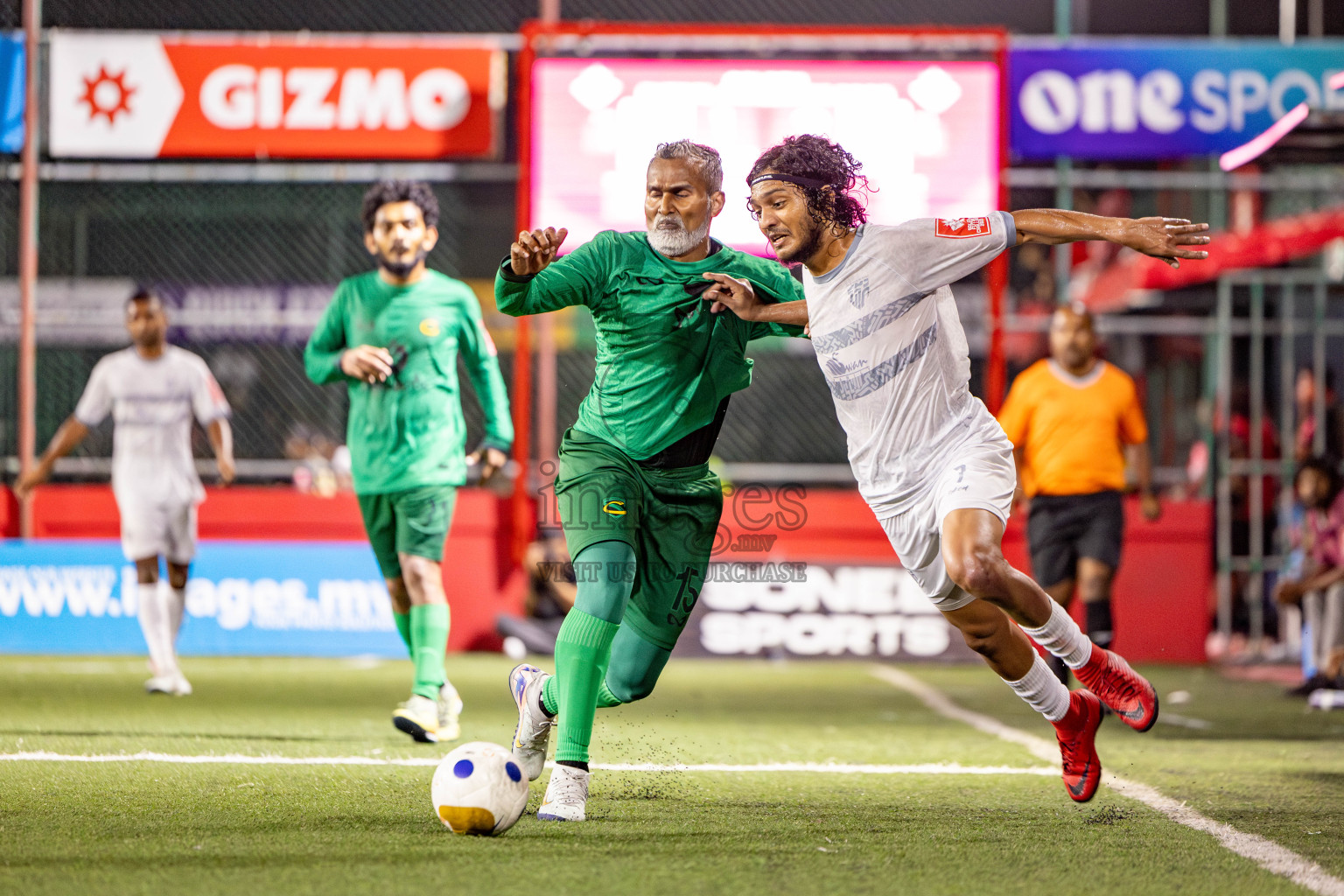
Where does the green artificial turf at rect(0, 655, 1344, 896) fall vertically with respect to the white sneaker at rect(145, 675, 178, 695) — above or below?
above

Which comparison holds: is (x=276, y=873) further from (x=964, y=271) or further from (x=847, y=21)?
(x=847, y=21)

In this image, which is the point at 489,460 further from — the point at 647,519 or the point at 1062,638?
the point at 1062,638

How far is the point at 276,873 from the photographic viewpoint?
144 inches

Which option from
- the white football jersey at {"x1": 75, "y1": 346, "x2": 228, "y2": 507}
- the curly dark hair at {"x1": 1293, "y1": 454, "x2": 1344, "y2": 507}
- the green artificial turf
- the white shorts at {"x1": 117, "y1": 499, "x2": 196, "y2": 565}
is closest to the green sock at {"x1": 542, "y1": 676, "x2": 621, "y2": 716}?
the green artificial turf

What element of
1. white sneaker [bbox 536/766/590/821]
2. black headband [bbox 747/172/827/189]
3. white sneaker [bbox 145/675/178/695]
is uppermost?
black headband [bbox 747/172/827/189]

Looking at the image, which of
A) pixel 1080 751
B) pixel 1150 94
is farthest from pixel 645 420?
pixel 1150 94

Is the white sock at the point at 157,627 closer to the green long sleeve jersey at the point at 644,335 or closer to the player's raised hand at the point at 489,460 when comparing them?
the player's raised hand at the point at 489,460

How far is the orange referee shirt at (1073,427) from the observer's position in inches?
316

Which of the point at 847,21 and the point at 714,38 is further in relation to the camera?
the point at 847,21

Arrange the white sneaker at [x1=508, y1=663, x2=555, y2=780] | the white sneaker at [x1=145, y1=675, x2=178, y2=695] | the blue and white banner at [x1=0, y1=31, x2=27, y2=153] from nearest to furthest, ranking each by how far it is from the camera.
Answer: the white sneaker at [x1=508, y1=663, x2=555, y2=780] → the white sneaker at [x1=145, y1=675, x2=178, y2=695] → the blue and white banner at [x1=0, y1=31, x2=27, y2=153]

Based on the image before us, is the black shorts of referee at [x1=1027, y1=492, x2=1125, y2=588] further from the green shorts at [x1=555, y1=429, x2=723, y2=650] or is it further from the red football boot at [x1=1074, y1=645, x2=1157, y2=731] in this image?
the green shorts at [x1=555, y1=429, x2=723, y2=650]

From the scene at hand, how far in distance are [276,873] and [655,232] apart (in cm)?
232

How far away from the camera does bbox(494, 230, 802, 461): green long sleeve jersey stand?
15.6 feet

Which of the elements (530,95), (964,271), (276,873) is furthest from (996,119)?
(276,873)
